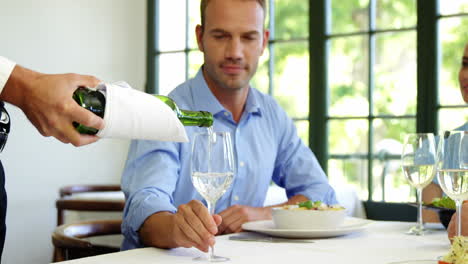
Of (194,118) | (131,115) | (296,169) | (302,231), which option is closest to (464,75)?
(296,169)

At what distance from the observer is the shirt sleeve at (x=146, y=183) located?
147cm

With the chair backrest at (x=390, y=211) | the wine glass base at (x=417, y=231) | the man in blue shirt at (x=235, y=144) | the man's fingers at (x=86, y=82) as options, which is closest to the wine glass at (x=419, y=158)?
the wine glass base at (x=417, y=231)

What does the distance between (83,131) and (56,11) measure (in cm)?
357

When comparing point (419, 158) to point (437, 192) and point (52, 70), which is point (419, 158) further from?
point (52, 70)

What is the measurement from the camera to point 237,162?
1904 millimetres

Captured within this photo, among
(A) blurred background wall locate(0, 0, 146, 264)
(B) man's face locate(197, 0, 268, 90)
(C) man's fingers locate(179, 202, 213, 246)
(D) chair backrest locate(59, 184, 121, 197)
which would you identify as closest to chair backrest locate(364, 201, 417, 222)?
(D) chair backrest locate(59, 184, 121, 197)

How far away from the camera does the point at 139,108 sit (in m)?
0.93

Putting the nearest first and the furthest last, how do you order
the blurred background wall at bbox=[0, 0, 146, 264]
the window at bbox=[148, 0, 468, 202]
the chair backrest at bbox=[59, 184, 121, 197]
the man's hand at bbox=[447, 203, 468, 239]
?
the man's hand at bbox=[447, 203, 468, 239]
the window at bbox=[148, 0, 468, 202]
the chair backrest at bbox=[59, 184, 121, 197]
the blurred background wall at bbox=[0, 0, 146, 264]

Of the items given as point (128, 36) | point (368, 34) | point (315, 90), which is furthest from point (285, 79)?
point (128, 36)

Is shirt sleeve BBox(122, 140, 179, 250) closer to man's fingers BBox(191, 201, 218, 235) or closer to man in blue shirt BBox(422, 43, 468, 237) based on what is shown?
man's fingers BBox(191, 201, 218, 235)

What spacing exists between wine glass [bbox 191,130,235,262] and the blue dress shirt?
298mm

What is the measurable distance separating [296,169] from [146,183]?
25.5 inches

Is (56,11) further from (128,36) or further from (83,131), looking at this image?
(83,131)

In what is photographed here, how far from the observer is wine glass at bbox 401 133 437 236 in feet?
5.00
